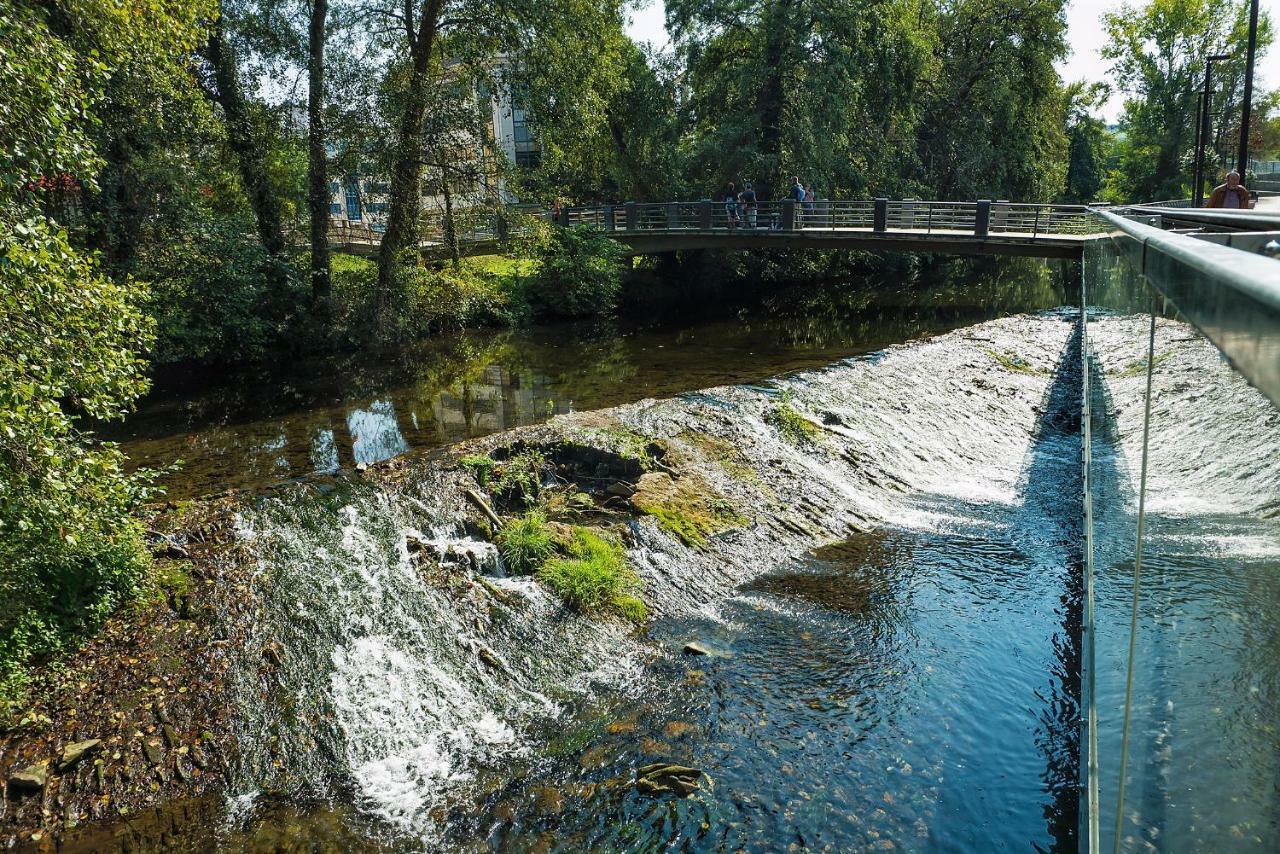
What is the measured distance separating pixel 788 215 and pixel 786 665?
2195 cm

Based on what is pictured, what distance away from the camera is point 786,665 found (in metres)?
7.28

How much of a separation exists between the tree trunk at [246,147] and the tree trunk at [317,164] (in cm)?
83

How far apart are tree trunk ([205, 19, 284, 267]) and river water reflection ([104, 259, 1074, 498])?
3.40 m

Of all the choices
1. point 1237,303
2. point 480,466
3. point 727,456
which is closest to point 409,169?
point 480,466

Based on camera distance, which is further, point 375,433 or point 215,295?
point 215,295

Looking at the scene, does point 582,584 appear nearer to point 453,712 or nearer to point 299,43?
point 453,712

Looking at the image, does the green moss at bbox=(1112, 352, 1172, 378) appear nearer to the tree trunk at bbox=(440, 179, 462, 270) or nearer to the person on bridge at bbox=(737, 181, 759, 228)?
the tree trunk at bbox=(440, 179, 462, 270)

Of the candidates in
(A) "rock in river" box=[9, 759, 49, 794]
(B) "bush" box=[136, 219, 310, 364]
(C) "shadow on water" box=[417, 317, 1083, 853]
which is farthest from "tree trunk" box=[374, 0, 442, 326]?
(A) "rock in river" box=[9, 759, 49, 794]

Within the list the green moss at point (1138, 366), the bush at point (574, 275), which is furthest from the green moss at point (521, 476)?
the bush at point (574, 275)

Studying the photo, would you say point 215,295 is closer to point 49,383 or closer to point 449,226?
point 449,226

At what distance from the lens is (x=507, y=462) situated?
9.77 m

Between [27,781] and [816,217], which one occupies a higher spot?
[816,217]

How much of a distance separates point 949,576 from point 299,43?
17.7 m

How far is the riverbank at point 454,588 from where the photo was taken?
6.05 metres
